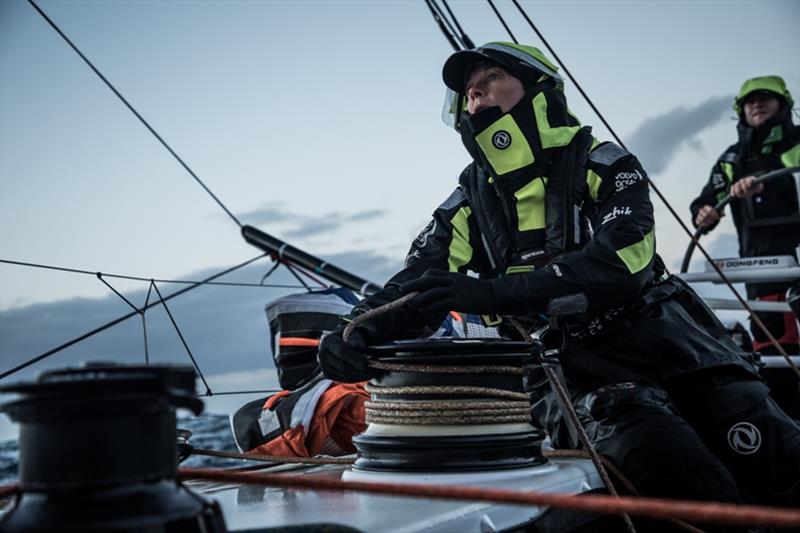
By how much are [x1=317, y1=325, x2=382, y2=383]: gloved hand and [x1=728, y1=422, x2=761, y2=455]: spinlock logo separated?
110 centimetres

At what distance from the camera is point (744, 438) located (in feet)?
8.50

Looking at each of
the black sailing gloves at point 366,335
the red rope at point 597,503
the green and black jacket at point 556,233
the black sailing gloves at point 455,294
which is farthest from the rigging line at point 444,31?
the red rope at point 597,503

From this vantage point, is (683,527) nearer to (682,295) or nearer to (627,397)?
(627,397)

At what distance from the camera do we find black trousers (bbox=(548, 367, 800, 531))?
237cm

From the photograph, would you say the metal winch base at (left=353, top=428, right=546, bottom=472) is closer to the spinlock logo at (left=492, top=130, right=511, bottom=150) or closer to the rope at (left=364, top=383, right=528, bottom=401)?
the rope at (left=364, top=383, right=528, bottom=401)

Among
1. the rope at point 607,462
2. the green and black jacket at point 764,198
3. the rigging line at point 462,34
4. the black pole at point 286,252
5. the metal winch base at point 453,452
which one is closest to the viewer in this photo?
the metal winch base at point 453,452

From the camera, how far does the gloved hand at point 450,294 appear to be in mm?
2271

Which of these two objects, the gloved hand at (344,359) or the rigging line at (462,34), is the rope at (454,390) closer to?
the gloved hand at (344,359)

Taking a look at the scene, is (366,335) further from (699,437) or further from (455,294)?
(699,437)

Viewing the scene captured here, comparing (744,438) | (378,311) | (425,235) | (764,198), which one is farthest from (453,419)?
(764,198)

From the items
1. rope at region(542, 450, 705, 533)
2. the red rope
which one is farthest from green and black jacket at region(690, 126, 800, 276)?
the red rope

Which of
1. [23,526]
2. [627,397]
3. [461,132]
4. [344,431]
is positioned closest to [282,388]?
[344,431]

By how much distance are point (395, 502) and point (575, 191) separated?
135 cm

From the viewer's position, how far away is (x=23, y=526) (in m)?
1.01
